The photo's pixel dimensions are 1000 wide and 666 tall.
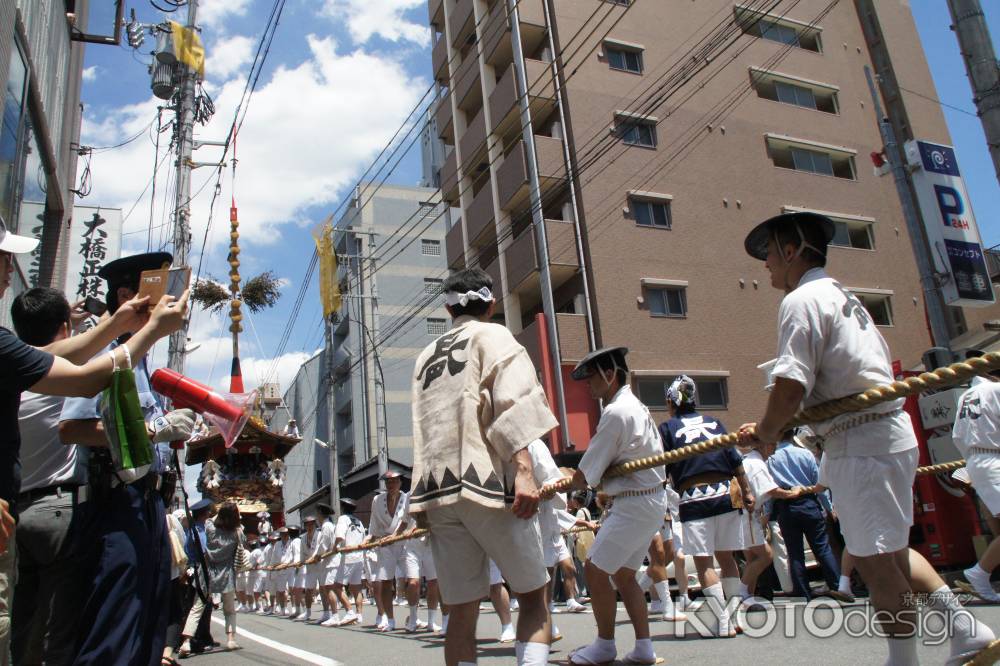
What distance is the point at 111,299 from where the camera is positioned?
12.6ft

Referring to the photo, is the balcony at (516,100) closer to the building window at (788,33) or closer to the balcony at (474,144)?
the balcony at (474,144)

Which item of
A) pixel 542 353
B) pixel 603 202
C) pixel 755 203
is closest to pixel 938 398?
pixel 542 353

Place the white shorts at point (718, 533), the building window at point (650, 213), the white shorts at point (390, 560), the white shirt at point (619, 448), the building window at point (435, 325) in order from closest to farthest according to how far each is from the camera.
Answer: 1. the white shirt at point (619, 448)
2. the white shorts at point (718, 533)
3. the white shorts at point (390, 560)
4. the building window at point (650, 213)
5. the building window at point (435, 325)

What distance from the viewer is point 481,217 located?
27.9 metres

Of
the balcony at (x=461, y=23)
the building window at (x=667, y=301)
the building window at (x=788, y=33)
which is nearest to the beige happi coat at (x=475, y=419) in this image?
the building window at (x=667, y=301)

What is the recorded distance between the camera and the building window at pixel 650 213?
24797 millimetres

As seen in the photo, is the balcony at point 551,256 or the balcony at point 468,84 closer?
the balcony at point 551,256

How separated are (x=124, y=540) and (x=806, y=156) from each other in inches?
1172

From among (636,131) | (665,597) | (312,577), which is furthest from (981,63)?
(636,131)

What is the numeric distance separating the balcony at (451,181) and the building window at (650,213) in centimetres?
893

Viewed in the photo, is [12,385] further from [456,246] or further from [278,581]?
[456,246]

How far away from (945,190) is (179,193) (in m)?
15.0

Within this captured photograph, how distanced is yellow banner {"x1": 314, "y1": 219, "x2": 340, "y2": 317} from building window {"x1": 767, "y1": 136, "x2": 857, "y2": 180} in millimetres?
16958

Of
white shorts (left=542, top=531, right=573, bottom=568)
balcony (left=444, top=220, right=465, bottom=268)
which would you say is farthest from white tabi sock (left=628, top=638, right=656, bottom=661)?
balcony (left=444, top=220, right=465, bottom=268)
